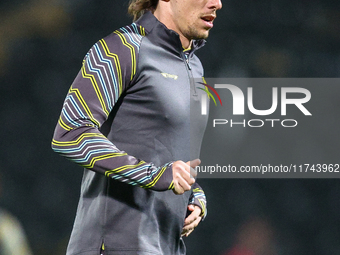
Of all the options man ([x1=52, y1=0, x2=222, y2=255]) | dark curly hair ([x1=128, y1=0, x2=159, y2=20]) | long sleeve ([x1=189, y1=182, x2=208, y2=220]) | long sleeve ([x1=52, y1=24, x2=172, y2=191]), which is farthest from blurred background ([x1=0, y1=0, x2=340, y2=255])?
long sleeve ([x1=52, y1=24, x2=172, y2=191])

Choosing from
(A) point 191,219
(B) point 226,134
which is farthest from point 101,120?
(B) point 226,134

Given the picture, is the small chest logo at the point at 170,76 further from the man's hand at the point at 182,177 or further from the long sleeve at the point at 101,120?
the man's hand at the point at 182,177

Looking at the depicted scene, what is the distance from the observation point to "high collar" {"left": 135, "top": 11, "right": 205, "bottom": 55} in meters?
1.18

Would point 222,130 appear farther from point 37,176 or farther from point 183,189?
point 183,189

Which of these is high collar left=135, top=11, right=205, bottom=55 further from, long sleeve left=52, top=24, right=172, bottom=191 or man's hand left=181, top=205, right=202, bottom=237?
man's hand left=181, top=205, right=202, bottom=237

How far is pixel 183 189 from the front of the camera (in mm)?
953

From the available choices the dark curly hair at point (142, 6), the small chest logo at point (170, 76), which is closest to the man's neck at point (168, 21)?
the dark curly hair at point (142, 6)

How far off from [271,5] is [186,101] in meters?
1.59

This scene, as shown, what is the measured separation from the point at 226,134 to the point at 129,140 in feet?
4.18

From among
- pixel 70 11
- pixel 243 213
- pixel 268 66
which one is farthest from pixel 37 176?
pixel 268 66

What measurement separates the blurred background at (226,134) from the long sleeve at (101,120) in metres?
1.15

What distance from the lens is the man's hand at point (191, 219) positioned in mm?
1183

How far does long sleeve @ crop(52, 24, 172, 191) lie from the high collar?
0.40 feet

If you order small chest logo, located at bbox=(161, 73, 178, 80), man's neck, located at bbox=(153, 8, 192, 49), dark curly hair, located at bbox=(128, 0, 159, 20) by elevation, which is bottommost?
small chest logo, located at bbox=(161, 73, 178, 80)
